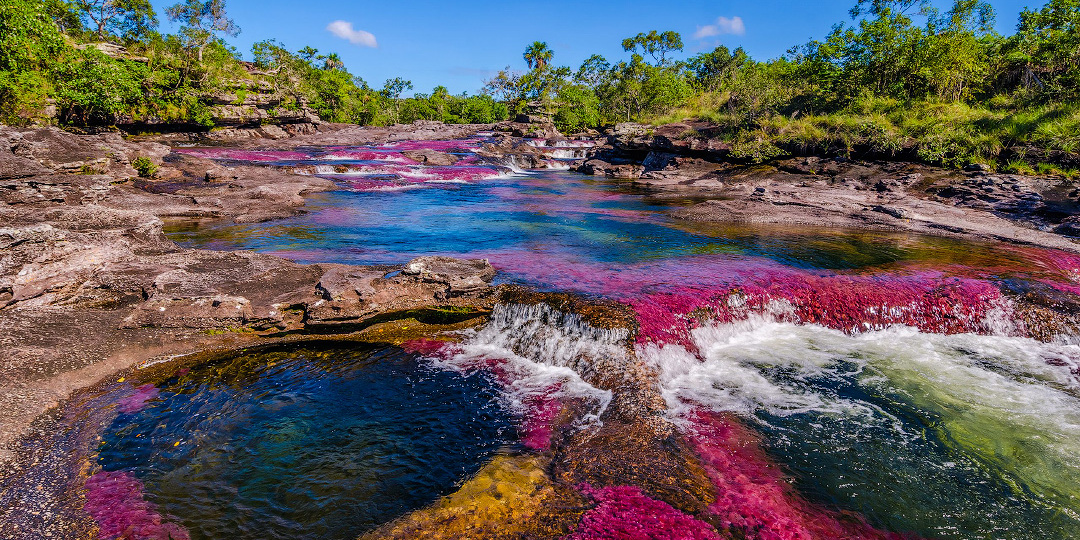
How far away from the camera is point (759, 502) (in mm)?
5039

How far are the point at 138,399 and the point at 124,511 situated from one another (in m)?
2.51

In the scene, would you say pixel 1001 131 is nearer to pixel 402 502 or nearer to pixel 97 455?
pixel 402 502

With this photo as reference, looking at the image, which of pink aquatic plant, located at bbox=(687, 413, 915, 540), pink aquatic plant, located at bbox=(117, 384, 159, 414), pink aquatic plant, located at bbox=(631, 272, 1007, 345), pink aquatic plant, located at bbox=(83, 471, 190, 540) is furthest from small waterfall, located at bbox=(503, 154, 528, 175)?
pink aquatic plant, located at bbox=(83, 471, 190, 540)

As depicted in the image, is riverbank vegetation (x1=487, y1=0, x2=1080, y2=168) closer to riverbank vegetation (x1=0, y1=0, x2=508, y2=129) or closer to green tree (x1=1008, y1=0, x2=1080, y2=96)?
green tree (x1=1008, y1=0, x2=1080, y2=96)

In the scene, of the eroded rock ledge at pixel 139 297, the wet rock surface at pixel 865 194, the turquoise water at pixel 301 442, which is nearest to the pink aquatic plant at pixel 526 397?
the turquoise water at pixel 301 442

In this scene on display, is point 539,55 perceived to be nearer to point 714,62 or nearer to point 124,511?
point 714,62

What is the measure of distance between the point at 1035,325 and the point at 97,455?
1632cm

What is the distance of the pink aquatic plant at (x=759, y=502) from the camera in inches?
184

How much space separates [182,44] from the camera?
52.3m

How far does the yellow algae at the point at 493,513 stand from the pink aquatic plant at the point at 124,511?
1.98m

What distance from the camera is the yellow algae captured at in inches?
169

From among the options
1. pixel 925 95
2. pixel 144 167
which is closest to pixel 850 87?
pixel 925 95

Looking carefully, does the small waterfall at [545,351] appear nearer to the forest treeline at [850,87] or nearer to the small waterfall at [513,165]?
the forest treeline at [850,87]

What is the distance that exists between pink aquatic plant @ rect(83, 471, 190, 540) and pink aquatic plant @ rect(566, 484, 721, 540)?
3887mm
